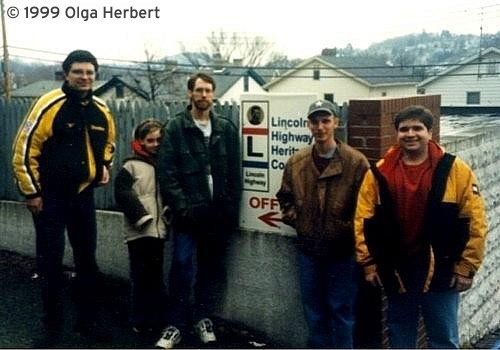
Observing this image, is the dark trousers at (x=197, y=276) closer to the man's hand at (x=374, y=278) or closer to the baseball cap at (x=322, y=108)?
the baseball cap at (x=322, y=108)

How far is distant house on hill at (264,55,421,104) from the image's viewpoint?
44469mm

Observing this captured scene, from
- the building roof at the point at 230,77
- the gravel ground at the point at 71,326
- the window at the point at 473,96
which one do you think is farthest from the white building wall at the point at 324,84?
the gravel ground at the point at 71,326

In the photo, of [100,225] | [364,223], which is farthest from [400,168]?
[100,225]

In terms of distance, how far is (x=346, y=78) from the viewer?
152ft

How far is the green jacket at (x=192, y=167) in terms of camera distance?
434cm

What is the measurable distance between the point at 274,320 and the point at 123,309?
118 centimetres

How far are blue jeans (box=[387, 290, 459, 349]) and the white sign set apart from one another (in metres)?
1.09

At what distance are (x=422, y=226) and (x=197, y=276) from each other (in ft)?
5.83

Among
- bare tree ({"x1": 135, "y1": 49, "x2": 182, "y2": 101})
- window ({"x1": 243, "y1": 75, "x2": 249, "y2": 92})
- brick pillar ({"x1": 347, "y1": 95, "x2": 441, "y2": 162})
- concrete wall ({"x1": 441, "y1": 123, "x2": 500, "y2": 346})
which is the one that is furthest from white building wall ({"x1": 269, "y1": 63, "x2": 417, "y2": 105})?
brick pillar ({"x1": 347, "y1": 95, "x2": 441, "y2": 162})

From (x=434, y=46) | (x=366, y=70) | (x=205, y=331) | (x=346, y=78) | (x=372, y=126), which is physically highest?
(x=434, y=46)

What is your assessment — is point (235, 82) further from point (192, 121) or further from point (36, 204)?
point (36, 204)

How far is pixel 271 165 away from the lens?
4.79 meters

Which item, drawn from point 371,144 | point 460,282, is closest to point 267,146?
point 371,144

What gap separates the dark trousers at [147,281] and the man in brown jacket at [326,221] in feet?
3.49
